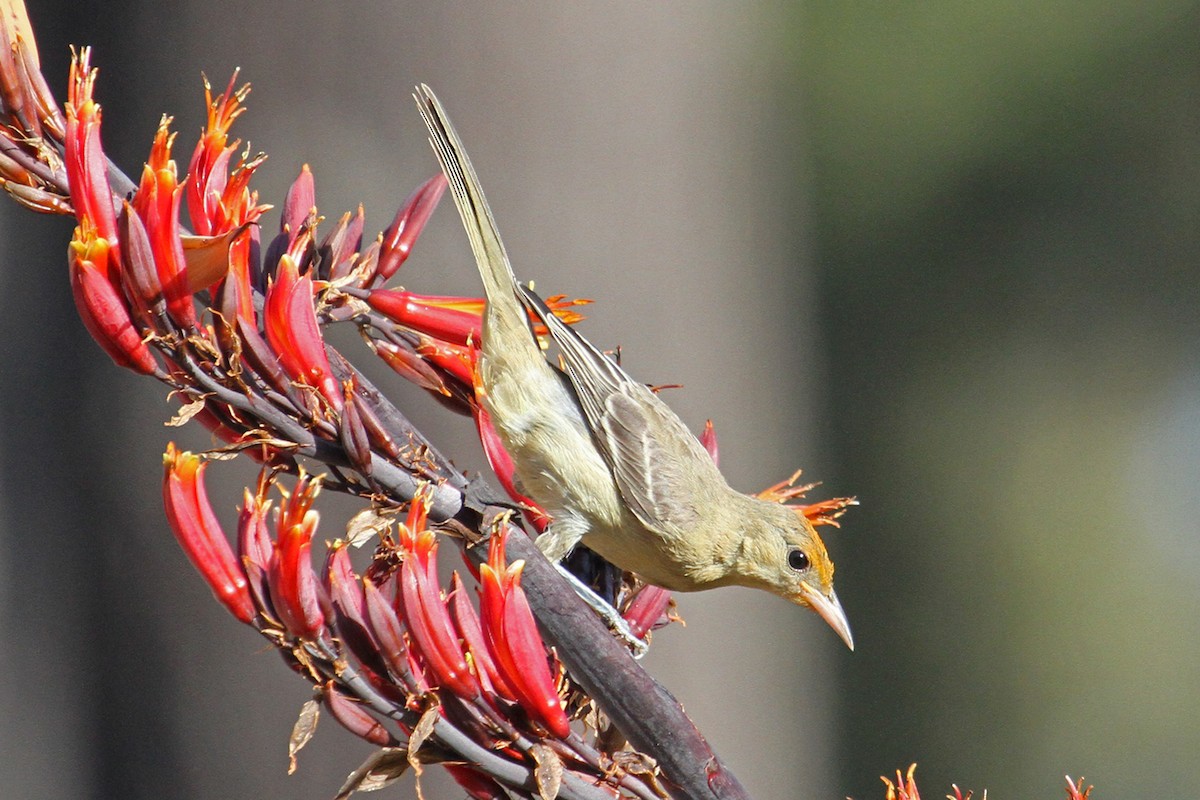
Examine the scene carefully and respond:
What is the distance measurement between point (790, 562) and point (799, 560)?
27 mm

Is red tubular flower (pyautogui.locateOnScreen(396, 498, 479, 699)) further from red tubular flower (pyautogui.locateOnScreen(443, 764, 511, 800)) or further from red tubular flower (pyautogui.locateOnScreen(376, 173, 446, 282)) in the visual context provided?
red tubular flower (pyautogui.locateOnScreen(376, 173, 446, 282))

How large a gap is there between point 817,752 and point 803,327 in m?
1.68

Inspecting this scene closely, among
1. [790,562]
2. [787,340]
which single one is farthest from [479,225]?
[787,340]

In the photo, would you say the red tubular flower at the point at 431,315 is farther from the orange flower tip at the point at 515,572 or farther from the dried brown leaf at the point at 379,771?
the dried brown leaf at the point at 379,771

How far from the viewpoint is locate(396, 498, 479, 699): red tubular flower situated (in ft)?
3.43

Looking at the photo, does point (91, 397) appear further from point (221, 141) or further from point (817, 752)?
point (817, 752)

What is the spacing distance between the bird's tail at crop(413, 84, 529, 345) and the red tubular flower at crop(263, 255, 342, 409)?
2.47 feet

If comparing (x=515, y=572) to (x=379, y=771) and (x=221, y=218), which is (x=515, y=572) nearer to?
(x=379, y=771)

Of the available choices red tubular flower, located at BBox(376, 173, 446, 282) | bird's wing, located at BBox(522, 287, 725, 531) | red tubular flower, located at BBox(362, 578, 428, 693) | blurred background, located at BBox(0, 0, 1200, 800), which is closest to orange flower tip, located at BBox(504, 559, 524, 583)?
red tubular flower, located at BBox(362, 578, 428, 693)

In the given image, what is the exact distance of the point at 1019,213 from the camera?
19.0 feet

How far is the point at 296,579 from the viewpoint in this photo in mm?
1070

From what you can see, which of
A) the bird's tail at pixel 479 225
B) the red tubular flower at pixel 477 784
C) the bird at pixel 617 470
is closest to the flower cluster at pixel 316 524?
the red tubular flower at pixel 477 784

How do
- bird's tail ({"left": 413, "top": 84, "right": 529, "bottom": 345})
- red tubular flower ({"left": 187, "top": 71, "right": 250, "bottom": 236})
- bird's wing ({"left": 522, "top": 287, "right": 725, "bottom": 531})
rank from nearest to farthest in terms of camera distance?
red tubular flower ({"left": 187, "top": 71, "right": 250, "bottom": 236}) < bird's tail ({"left": 413, "top": 84, "right": 529, "bottom": 345}) < bird's wing ({"left": 522, "top": 287, "right": 725, "bottom": 531})

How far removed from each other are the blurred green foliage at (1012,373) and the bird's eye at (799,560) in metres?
3.54
